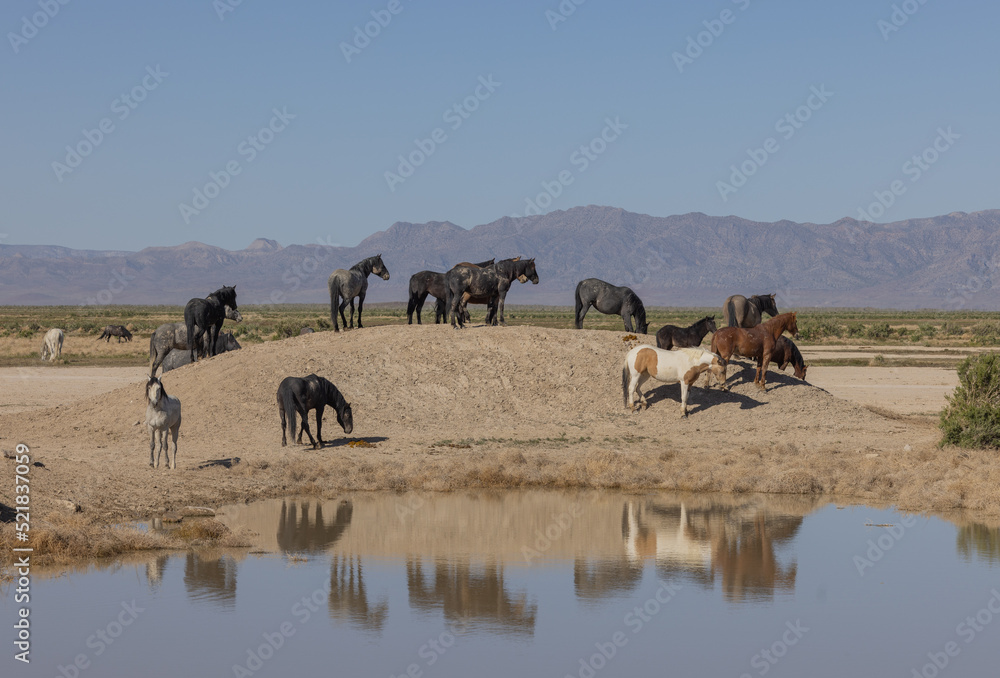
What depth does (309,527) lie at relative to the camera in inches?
647

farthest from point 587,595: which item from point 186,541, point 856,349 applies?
point 856,349

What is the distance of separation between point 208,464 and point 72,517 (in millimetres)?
5134

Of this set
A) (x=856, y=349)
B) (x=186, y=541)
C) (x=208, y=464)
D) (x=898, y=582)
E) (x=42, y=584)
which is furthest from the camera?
(x=856, y=349)

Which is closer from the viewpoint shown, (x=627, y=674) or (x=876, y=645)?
(x=627, y=674)

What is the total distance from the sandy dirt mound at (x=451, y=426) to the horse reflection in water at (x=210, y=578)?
383 centimetres

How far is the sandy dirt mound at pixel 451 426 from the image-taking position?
1997 cm

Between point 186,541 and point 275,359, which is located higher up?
point 275,359

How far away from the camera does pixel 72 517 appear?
15.1 metres

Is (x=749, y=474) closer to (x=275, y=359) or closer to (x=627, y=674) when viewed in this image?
(x=627, y=674)

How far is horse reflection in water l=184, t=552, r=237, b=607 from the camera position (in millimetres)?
12266

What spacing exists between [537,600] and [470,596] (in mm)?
825
